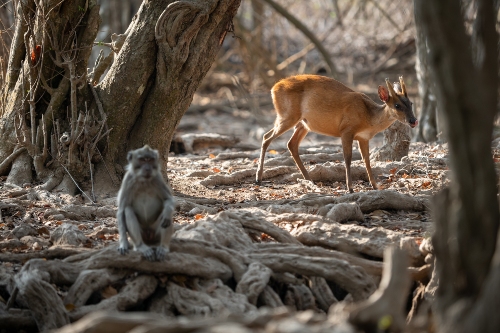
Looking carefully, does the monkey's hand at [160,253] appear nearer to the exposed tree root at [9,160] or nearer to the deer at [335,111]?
the exposed tree root at [9,160]

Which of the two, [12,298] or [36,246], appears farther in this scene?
[36,246]

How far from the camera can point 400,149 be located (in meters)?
11.5

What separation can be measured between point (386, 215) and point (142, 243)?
3.68 metres

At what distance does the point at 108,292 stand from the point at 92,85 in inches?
151

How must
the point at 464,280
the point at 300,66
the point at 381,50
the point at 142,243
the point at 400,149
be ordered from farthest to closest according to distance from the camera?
the point at 381,50 < the point at 300,66 < the point at 400,149 < the point at 142,243 < the point at 464,280

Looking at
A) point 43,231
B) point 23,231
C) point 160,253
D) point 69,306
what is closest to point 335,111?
point 43,231

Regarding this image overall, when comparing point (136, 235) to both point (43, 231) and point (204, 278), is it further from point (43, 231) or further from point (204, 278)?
point (43, 231)

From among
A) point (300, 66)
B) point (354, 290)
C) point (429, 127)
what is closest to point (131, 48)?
point (354, 290)

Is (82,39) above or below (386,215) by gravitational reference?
above

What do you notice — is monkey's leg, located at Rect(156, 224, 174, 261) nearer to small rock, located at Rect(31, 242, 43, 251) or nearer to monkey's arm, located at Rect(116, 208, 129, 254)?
monkey's arm, located at Rect(116, 208, 129, 254)

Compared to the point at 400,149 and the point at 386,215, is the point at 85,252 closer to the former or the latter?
the point at 386,215

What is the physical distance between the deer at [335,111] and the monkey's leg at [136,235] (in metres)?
4.75

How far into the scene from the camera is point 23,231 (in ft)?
Answer: 24.8

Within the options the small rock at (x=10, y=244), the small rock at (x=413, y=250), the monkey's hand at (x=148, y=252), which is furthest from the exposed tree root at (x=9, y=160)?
the small rock at (x=413, y=250)
